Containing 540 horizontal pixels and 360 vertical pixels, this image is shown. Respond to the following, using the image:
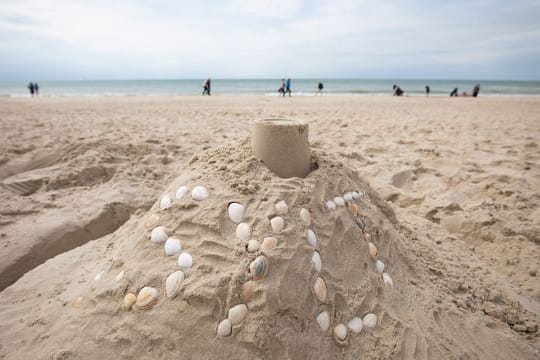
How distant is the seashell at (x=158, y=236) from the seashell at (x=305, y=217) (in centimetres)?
71

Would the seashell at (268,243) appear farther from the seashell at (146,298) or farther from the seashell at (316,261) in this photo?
the seashell at (146,298)

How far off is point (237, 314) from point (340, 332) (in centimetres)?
49

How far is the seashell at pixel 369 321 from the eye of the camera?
1524 millimetres

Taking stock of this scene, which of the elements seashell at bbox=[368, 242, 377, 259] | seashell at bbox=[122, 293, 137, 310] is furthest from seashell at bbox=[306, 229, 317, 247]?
seashell at bbox=[122, 293, 137, 310]

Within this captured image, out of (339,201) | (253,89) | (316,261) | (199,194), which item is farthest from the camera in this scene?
(253,89)

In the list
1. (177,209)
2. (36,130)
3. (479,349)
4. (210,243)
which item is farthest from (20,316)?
(36,130)

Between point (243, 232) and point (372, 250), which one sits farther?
point (372, 250)

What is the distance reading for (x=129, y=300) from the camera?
1.48 m

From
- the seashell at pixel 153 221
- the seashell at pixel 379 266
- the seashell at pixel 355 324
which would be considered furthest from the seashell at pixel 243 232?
the seashell at pixel 379 266

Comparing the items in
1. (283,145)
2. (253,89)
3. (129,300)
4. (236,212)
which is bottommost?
(129,300)

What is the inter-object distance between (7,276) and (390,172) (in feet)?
13.6

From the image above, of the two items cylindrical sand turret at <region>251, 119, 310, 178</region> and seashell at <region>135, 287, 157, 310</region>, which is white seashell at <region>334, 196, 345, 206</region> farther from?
seashell at <region>135, 287, 157, 310</region>

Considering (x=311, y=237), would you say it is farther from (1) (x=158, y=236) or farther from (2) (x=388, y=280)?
(1) (x=158, y=236)

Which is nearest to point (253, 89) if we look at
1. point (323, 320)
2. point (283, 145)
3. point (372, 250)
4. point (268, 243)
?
point (283, 145)
